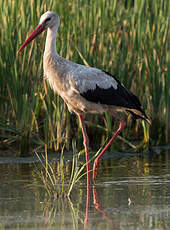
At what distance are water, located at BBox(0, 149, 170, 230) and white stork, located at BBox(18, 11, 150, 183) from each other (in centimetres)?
71

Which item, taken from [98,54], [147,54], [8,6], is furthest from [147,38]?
[8,6]

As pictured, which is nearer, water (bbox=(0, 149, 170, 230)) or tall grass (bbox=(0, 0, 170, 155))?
water (bbox=(0, 149, 170, 230))

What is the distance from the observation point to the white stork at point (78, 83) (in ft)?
21.8

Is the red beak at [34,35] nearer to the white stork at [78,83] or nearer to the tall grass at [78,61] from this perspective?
the white stork at [78,83]

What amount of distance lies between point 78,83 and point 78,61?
106 centimetres

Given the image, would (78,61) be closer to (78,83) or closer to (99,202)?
(78,83)

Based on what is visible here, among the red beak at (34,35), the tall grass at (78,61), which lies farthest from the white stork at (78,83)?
the tall grass at (78,61)

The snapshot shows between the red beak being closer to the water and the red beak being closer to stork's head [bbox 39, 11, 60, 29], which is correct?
stork's head [bbox 39, 11, 60, 29]

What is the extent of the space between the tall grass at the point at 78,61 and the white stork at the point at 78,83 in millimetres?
611

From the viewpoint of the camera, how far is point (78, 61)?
761cm

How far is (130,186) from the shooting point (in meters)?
5.48

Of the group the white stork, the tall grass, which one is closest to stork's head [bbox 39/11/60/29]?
the white stork

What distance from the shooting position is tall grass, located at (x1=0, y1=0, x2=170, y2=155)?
24.4 ft

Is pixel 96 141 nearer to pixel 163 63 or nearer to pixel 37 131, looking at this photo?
pixel 37 131
